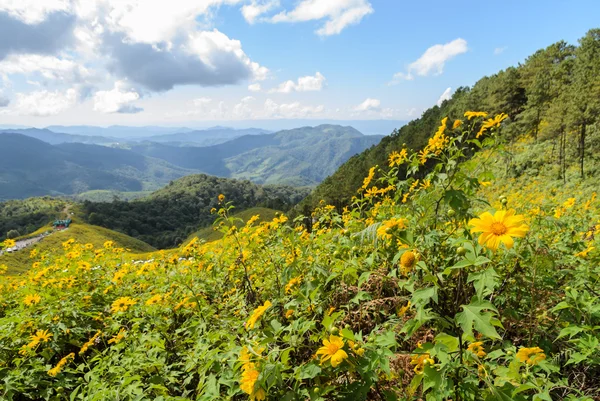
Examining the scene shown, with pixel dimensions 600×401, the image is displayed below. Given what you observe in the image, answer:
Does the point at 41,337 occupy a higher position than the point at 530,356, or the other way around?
the point at 530,356

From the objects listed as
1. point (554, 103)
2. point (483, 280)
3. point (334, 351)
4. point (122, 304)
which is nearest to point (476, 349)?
point (483, 280)

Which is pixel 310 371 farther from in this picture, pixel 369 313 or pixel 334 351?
pixel 369 313

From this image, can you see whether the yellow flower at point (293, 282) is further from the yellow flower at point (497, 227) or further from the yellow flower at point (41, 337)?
the yellow flower at point (41, 337)

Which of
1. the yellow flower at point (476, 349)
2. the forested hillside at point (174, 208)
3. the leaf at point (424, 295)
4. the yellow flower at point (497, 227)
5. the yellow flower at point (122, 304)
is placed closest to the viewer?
the leaf at point (424, 295)

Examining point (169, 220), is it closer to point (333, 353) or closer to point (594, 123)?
point (594, 123)

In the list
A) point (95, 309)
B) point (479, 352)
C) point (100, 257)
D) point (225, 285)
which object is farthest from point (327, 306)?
point (100, 257)

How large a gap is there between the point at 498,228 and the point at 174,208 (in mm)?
131499

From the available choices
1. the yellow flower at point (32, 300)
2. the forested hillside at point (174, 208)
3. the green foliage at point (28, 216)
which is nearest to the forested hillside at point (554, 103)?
the yellow flower at point (32, 300)

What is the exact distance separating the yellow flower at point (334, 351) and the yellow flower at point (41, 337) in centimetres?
311

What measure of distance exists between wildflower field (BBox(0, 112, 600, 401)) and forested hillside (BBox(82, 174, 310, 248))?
2995 inches

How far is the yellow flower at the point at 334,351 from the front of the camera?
1.34 m

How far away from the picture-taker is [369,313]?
2506mm

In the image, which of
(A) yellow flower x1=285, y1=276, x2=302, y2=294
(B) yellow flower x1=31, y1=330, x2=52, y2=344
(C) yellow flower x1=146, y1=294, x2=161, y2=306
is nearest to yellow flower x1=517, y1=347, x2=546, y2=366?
(A) yellow flower x1=285, y1=276, x2=302, y2=294

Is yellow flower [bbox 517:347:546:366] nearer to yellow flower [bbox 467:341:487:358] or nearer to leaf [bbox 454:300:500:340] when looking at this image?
yellow flower [bbox 467:341:487:358]
